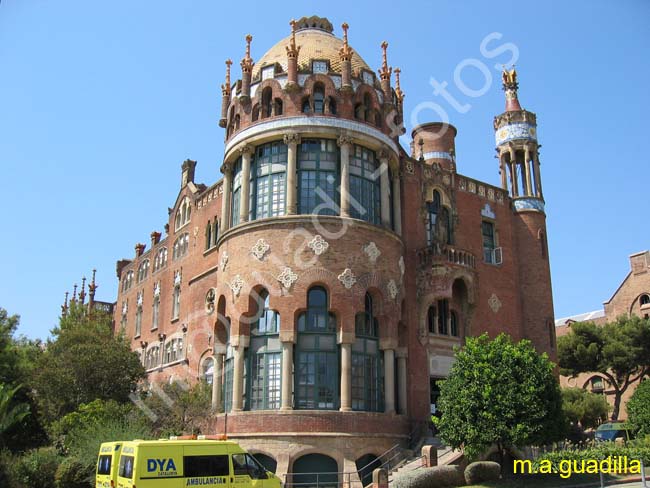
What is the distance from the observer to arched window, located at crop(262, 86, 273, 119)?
3061 centimetres

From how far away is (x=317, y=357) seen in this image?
2719 centimetres

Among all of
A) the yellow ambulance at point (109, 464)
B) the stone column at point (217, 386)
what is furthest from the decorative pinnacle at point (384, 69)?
the yellow ambulance at point (109, 464)

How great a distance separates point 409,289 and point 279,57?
502 inches

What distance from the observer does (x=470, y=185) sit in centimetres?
3725

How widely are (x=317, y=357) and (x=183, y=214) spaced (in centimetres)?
2005

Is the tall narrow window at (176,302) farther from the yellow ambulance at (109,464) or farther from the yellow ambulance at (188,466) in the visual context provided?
the yellow ambulance at (188,466)

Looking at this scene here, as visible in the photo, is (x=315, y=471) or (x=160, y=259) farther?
(x=160, y=259)

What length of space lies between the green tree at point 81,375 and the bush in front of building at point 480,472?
58.8 ft

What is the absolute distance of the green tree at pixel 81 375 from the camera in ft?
109

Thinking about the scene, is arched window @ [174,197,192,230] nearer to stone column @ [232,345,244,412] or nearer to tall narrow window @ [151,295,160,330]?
tall narrow window @ [151,295,160,330]

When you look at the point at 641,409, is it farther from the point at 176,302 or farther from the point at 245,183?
the point at 176,302

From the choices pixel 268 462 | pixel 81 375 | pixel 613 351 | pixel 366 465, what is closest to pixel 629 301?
pixel 613 351

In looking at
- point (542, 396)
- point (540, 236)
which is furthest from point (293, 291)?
point (540, 236)

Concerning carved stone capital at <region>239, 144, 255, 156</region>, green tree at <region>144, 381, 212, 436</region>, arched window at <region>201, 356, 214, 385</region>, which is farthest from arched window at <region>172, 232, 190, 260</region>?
green tree at <region>144, 381, 212, 436</region>
